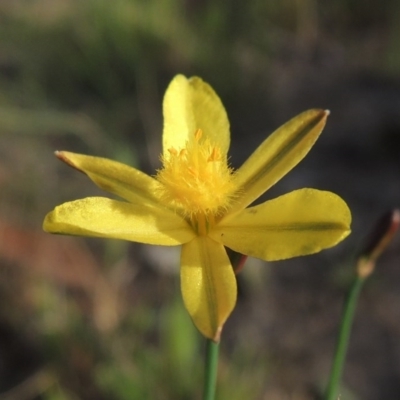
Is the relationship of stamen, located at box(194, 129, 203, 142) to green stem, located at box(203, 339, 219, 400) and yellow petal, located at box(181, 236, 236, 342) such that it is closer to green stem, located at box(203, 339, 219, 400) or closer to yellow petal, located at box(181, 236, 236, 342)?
yellow petal, located at box(181, 236, 236, 342)

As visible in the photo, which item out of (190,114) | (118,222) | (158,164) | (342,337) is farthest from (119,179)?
(158,164)

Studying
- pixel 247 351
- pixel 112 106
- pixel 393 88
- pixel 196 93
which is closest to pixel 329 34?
pixel 393 88

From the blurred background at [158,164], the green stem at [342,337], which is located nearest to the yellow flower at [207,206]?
the green stem at [342,337]

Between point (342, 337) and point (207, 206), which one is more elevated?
point (207, 206)

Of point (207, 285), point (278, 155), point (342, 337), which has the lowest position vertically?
point (342, 337)

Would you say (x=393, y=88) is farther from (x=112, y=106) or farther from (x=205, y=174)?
(x=205, y=174)

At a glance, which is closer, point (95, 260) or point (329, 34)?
point (95, 260)

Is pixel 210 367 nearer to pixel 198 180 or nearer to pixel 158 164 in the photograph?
pixel 198 180

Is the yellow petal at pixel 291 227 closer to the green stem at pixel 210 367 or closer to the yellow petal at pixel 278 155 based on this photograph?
the yellow petal at pixel 278 155
